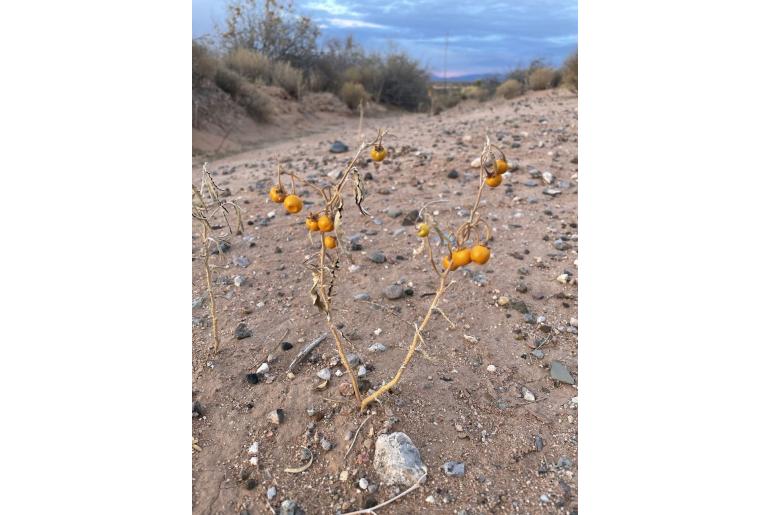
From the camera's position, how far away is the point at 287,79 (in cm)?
1057

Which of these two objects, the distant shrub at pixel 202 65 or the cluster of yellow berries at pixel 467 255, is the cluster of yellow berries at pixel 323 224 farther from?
the distant shrub at pixel 202 65

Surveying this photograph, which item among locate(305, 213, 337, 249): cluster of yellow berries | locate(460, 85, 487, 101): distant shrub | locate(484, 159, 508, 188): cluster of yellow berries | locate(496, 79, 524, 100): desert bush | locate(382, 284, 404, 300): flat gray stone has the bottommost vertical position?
locate(460, 85, 487, 101): distant shrub

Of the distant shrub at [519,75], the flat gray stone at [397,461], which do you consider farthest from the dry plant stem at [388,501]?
the distant shrub at [519,75]

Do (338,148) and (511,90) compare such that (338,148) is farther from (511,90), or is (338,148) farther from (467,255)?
(511,90)

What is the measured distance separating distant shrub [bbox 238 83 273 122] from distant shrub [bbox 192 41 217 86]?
0.53 metres

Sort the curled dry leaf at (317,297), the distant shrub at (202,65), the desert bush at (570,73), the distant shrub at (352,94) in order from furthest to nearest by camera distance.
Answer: the distant shrub at (352,94), the desert bush at (570,73), the distant shrub at (202,65), the curled dry leaf at (317,297)

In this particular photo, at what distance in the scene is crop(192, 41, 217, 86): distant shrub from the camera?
818cm

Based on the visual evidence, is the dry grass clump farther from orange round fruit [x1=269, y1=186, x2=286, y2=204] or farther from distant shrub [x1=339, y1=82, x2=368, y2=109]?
distant shrub [x1=339, y1=82, x2=368, y2=109]

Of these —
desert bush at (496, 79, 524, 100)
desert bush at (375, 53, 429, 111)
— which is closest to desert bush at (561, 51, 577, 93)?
desert bush at (496, 79, 524, 100)

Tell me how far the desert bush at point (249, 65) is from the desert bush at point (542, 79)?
602cm

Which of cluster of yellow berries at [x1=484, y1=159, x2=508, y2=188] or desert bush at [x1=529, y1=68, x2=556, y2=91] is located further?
desert bush at [x1=529, y1=68, x2=556, y2=91]

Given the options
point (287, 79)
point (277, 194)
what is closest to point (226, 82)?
point (287, 79)

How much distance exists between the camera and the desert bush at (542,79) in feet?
39.8

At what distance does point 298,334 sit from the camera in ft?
6.86
